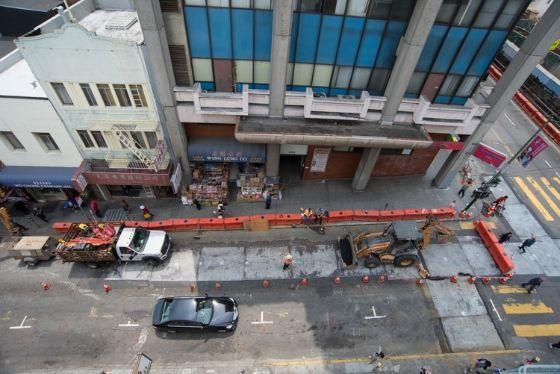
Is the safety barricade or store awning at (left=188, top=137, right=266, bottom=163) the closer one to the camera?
store awning at (left=188, top=137, right=266, bottom=163)

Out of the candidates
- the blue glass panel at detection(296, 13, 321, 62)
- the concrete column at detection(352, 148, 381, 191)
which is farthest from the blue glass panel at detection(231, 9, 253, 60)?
the concrete column at detection(352, 148, 381, 191)

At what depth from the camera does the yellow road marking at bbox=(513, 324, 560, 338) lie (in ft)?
61.7

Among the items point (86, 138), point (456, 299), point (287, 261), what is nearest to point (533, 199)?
point (456, 299)

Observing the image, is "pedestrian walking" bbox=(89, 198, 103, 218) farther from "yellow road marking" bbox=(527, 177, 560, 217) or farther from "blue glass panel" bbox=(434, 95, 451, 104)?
"yellow road marking" bbox=(527, 177, 560, 217)

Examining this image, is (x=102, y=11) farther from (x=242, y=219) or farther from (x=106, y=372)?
(x=106, y=372)

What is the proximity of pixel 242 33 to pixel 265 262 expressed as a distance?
1491 cm

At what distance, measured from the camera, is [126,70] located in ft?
61.3

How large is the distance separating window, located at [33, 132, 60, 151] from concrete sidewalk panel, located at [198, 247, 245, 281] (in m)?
13.0

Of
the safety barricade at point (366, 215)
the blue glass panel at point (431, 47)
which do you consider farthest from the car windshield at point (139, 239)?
the blue glass panel at point (431, 47)

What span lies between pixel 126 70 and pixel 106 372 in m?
17.1

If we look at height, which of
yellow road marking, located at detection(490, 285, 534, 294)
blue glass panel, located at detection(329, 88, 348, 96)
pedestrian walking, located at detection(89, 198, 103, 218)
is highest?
blue glass panel, located at detection(329, 88, 348, 96)

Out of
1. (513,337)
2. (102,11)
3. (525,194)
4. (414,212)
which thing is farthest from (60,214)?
(525,194)

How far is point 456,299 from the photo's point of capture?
791 inches

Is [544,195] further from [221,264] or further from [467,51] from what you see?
[221,264]
